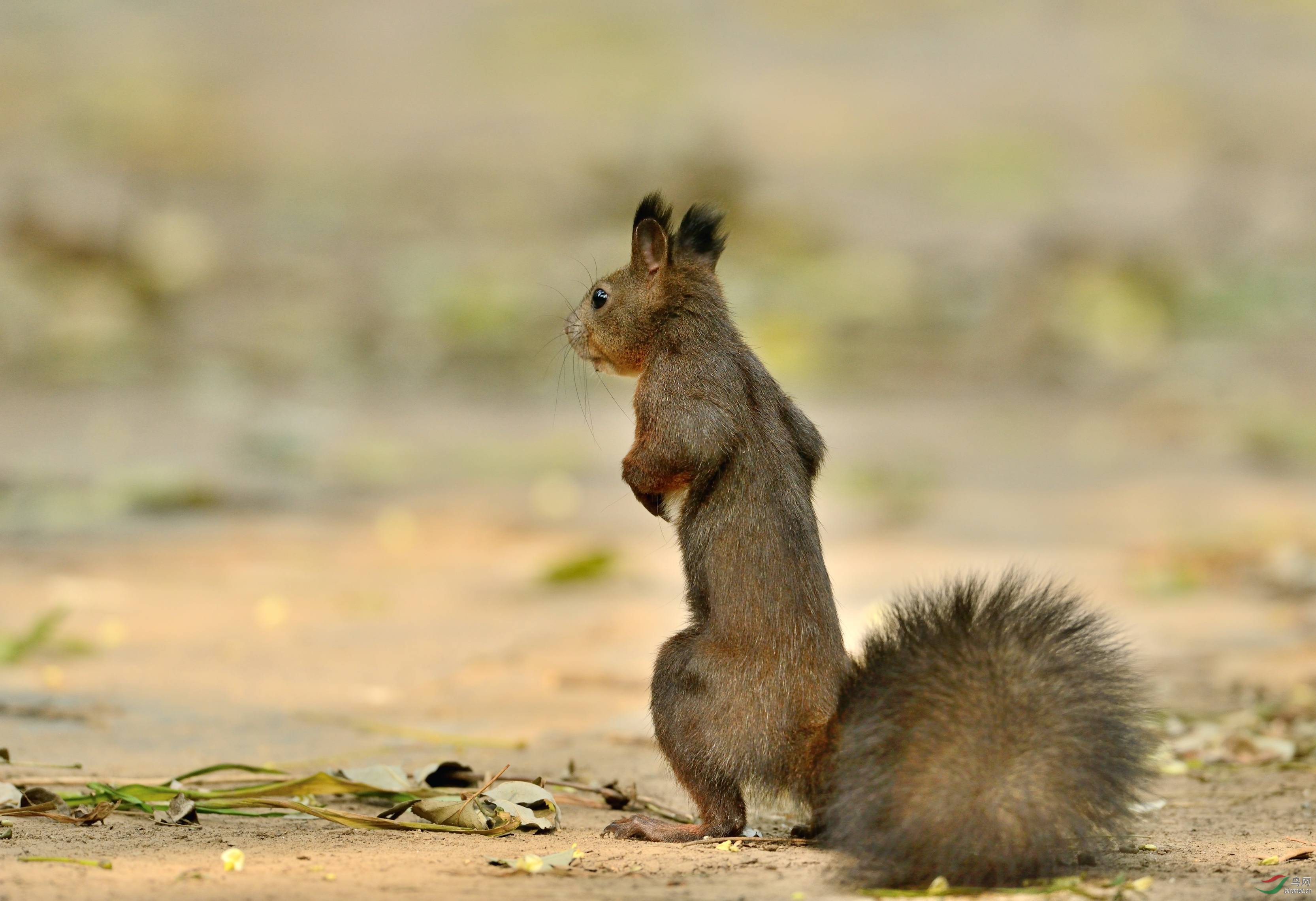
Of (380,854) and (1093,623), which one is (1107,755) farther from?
(380,854)

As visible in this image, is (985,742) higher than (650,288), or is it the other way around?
(650,288)

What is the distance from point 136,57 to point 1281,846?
17.9 metres

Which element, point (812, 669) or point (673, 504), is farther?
point (673, 504)

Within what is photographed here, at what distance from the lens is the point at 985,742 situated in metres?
3.33

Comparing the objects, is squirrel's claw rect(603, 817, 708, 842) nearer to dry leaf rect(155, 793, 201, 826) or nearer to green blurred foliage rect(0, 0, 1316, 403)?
dry leaf rect(155, 793, 201, 826)

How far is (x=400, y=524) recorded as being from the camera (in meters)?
9.57

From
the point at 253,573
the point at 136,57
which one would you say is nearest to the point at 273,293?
the point at 136,57

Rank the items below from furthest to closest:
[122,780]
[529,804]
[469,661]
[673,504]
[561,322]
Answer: [561,322] → [469,661] → [122,780] → [673,504] → [529,804]

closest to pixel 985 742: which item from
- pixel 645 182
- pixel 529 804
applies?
pixel 529 804

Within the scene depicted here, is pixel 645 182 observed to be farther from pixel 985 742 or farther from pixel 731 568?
pixel 985 742

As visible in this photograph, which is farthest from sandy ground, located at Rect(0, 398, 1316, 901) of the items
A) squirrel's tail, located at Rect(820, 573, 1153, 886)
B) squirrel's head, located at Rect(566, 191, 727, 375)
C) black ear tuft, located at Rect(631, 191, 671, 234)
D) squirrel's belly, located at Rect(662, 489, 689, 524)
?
black ear tuft, located at Rect(631, 191, 671, 234)

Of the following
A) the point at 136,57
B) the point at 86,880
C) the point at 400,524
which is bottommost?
the point at 86,880

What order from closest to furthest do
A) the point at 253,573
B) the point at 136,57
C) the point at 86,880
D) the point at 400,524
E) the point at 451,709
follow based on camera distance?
the point at 86,880 < the point at 451,709 < the point at 253,573 < the point at 400,524 < the point at 136,57

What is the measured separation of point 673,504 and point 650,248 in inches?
32.0
